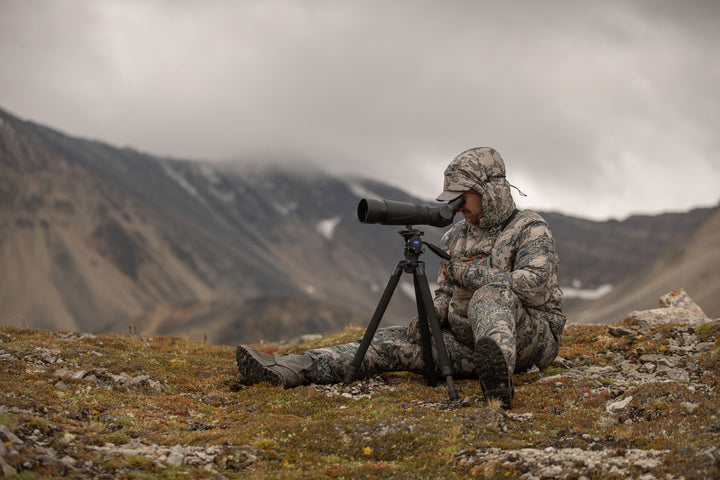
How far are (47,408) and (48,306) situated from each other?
168 metres

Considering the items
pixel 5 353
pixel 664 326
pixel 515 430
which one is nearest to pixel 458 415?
pixel 515 430

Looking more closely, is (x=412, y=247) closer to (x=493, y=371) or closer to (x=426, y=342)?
(x=426, y=342)

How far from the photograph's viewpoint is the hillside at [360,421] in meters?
5.00

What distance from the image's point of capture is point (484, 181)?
795cm

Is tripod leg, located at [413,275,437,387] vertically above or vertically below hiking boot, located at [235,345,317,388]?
above

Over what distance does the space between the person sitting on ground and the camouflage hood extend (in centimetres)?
1

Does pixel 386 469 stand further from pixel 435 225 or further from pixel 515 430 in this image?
pixel 435 225

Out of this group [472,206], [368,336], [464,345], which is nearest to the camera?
[368,336]

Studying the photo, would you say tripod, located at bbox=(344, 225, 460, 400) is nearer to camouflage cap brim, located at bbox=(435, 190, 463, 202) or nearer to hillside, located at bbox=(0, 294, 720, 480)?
hillside, located at bbox=(0, 294, 720, 480)

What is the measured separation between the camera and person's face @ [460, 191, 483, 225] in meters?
8.02

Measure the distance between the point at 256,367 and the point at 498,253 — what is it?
3.42 m

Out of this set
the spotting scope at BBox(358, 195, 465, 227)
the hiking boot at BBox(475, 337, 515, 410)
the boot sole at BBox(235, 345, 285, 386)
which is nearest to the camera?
the hiking boot at BBox(475, 337, 515, 410)

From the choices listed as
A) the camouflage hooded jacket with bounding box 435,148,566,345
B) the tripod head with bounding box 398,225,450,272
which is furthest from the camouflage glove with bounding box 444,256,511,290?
the tripod head with bounding box 398,225,450,272

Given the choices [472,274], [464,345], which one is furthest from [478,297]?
[464,345]
